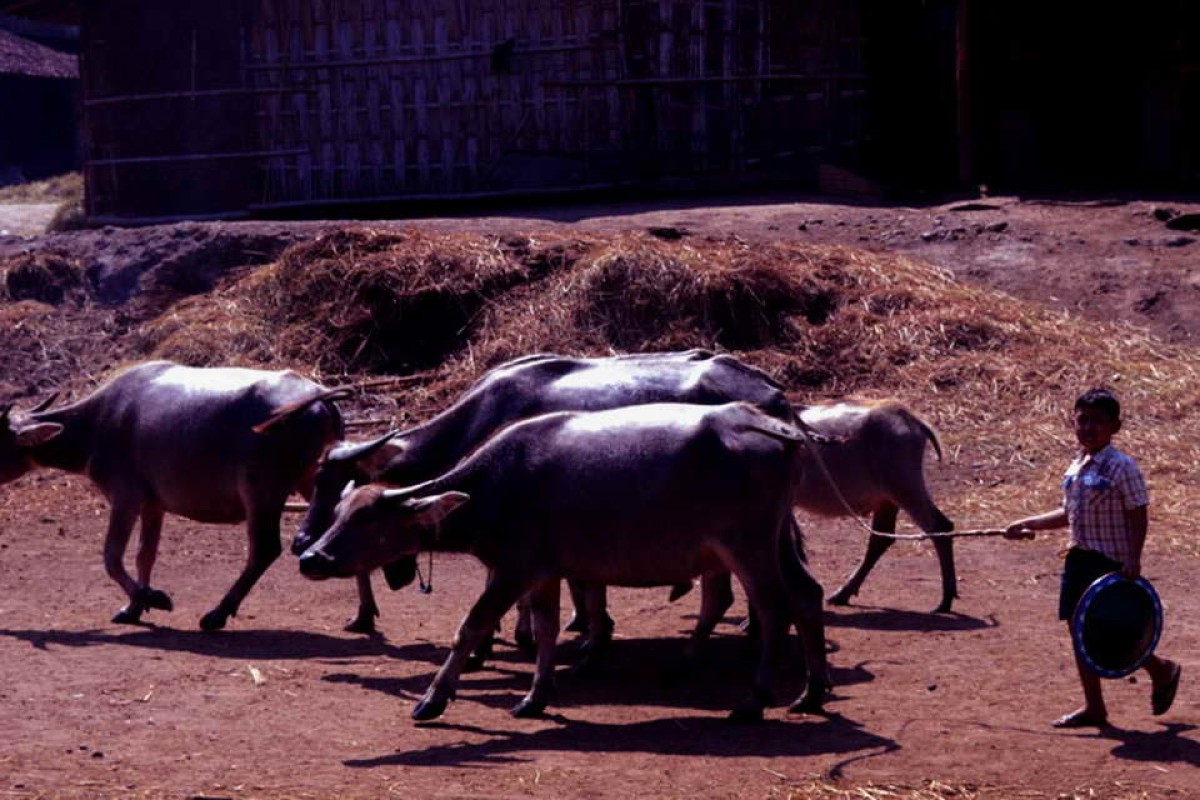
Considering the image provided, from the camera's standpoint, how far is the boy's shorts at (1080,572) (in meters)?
8.38

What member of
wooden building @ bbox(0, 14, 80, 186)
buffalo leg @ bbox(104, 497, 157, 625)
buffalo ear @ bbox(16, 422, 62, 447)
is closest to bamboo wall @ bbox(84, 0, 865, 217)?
buffalo ear @ bbox(16, 422, 62, 447)

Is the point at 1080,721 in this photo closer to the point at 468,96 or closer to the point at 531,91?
the point at 531,91

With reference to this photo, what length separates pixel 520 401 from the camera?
10.6 metres

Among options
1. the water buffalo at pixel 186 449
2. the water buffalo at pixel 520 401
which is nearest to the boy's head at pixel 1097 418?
the water buffalo at pixel 520 401

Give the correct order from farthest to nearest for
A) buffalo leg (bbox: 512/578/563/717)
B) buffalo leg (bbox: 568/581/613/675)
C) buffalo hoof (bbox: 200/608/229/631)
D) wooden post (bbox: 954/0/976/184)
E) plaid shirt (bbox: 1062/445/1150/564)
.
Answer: wooden post (bbox: 954/0/976/184) < buffalo hoof (bbox: 200/608/229/631) < buffalo leg (bbox: 568/581/613/675) < buffalo leg (bbox: 512/578/563/717) < plaid shirt (bbox: 1062/445/1150/564)

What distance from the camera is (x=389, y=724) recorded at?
28.7ft

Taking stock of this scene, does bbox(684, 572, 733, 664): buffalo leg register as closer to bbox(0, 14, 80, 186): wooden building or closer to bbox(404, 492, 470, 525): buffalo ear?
bbox(404, 492, 470, 525): buffalo ear

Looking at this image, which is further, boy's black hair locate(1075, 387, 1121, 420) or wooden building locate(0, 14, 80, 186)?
wooden building locate(0, 14, 80, 186)

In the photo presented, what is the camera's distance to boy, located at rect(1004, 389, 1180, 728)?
27.1ft

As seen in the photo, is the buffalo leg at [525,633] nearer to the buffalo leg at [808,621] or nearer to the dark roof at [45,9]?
the buffalo leg at [808,621]

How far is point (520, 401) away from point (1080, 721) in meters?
3.83

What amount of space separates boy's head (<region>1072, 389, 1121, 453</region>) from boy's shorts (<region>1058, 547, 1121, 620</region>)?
52 centimetres

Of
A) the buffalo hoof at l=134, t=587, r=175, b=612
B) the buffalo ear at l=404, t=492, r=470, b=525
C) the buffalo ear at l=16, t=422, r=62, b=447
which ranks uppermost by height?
the buffalo ear at l=404, t=492, r=470, b=525

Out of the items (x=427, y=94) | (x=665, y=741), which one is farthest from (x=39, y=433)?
(x=427, y=94)
